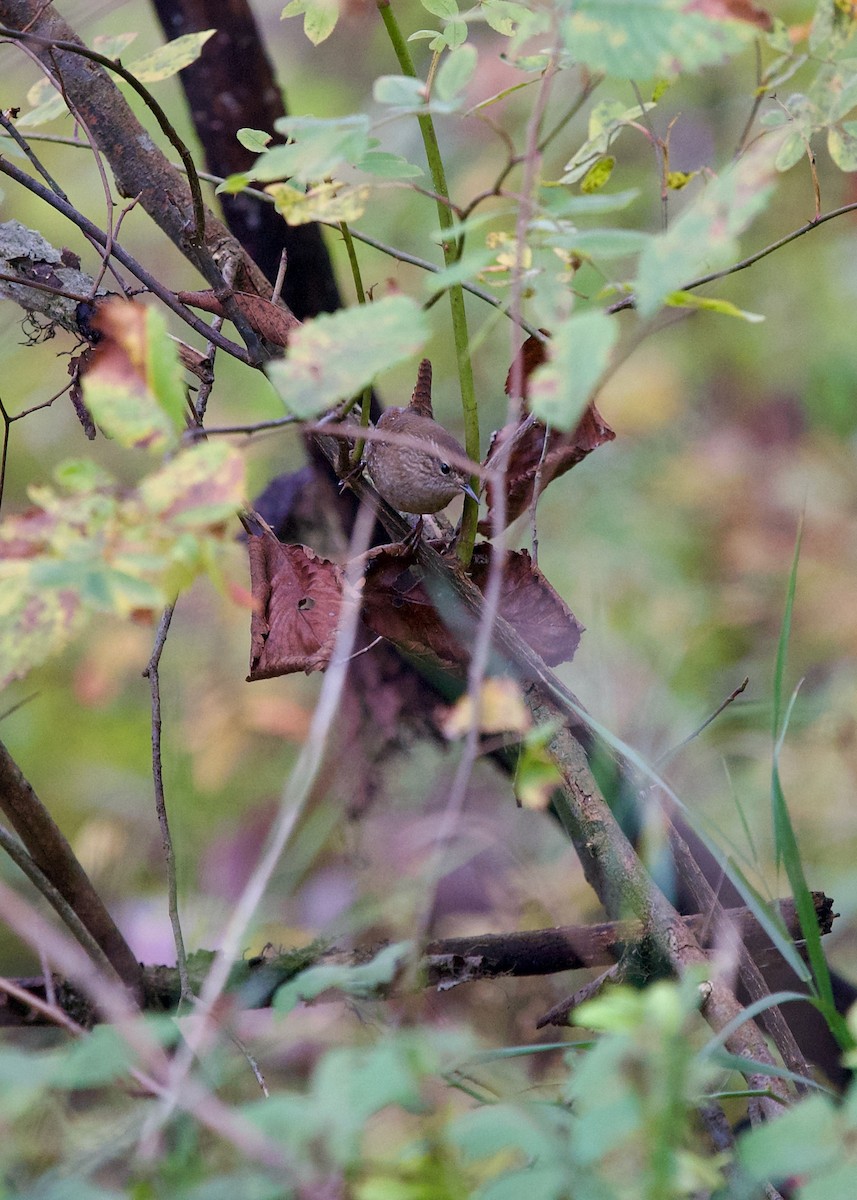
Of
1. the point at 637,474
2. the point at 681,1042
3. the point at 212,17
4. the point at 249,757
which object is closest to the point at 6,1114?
the point at 681,1042

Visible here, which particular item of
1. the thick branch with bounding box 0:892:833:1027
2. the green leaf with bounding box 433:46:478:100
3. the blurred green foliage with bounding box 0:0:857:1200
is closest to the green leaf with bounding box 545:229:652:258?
the blurred green foliage with bounding box 0:0:857:1200

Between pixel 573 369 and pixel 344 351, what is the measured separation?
14cm

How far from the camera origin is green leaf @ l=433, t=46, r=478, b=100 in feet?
2.12

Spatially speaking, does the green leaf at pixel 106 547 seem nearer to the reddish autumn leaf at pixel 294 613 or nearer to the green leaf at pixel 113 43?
the reddish autumn leaf at pixel 294 613

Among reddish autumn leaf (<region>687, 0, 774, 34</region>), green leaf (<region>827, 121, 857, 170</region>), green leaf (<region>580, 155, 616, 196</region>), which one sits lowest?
green leaf (<region>827, 121, 857, 170</region>)

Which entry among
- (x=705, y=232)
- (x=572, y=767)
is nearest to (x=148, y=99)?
(x=705, y=232)

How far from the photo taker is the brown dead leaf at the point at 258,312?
1.07 meters

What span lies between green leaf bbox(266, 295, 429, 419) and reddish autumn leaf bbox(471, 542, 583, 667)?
20.8 inches

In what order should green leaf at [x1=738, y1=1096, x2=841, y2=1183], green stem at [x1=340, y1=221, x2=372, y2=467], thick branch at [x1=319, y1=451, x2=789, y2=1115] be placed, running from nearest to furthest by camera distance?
green leaf at [x1=738, y1=1096, x2=841, y2=1183]
green stem at [x1=340, y1=221, x2=372, y2=467]
thick branch at [x1=319, y1=451, x2=789, y2=1115]

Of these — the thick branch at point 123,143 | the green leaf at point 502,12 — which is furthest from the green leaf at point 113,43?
the green leaf at point 502,12

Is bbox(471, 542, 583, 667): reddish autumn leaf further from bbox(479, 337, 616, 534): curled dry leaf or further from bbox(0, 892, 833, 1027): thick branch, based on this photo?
bbox(0, 892, 833, 1027): thick branch

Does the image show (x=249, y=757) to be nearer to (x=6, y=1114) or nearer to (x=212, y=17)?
(x=212, y=17)

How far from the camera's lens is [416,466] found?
1.15 meters

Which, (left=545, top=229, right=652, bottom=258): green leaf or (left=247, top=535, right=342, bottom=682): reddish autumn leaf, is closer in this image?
(left=545, top=229, right=652, bottom=258): green leaf
